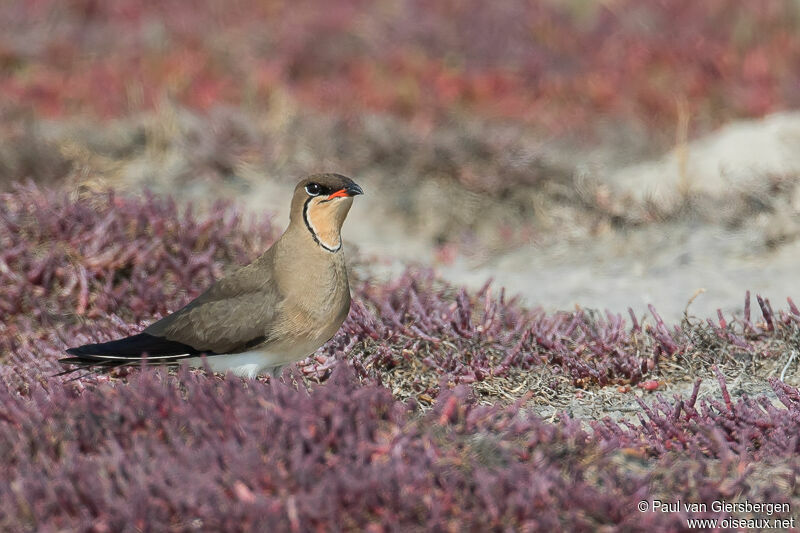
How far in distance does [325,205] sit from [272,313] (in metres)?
0.56

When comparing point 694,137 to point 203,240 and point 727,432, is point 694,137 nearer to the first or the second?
point 203,240

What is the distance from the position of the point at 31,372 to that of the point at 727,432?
11.1 ft

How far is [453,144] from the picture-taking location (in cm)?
1023

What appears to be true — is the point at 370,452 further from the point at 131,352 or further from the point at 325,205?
Answer: the point at 325,205

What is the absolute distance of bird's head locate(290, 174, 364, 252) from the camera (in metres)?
4.80

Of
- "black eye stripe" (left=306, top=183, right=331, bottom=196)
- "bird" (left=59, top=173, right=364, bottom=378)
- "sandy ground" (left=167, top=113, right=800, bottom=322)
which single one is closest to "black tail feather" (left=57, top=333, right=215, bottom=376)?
"bird" (left=59, top=173, right=364, bottom=378)

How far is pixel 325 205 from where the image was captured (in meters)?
4.83

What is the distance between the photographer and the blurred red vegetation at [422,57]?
12.3 meters

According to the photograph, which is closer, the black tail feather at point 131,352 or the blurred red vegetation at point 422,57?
the black tail feather at point 131,352

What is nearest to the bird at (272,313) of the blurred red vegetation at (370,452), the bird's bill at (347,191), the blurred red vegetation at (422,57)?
the bird's bill at (347,191)

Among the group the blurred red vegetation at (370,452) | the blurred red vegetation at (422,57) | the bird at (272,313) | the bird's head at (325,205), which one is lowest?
the blurred red vegetation at (370,452)

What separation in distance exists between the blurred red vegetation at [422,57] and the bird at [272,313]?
6.68m

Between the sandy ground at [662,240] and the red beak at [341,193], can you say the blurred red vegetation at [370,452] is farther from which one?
the sandy ground at [662,240]

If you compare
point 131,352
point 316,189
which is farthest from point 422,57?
point 131,352
